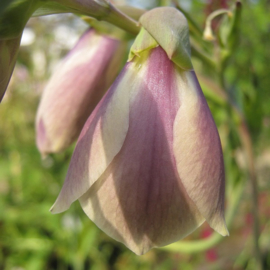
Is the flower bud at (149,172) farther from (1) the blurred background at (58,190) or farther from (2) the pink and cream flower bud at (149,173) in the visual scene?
(1) the blurred background at (58,190)

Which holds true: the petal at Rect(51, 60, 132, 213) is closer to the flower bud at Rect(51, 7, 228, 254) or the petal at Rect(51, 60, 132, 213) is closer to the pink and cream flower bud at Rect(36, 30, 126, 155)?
the flower bud at Rect(51, 7, 228, 254)

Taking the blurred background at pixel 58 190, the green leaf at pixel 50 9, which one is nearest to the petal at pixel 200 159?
the green leaf at pixel 50 9

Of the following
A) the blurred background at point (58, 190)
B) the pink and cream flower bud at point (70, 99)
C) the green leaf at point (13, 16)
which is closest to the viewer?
the green leaf at point (13, 16)

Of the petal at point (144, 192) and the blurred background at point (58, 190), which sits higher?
the petal at point (144, 192)

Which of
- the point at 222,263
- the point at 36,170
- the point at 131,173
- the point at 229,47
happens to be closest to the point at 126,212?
the point at 131,173

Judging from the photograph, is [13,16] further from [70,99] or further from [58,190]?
[58,190]

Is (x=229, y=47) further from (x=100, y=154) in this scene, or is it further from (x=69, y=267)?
(x=69, y=267)

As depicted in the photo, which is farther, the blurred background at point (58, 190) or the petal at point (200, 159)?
the blurred background at point (58, 190)

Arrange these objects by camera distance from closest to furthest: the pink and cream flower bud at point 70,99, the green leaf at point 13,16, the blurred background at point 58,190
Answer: the green leaf at point 13,16, the pink and cream flower bud at point 70,99, the blurred background at point 58,190

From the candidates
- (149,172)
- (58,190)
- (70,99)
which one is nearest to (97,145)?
(149,172)
